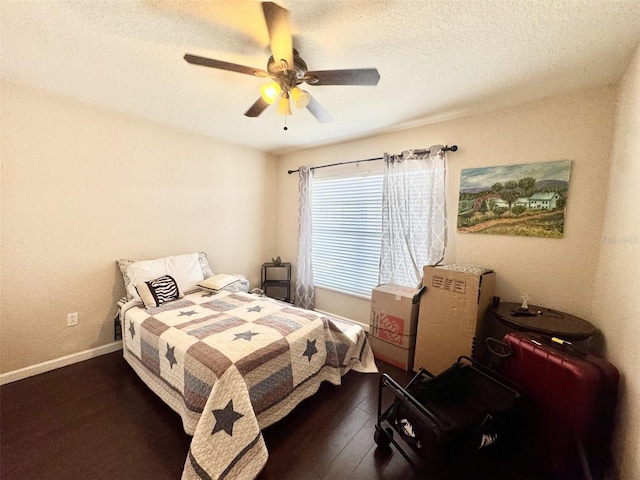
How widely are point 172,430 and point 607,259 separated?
9.81 ft

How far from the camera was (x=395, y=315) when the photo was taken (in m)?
2.29

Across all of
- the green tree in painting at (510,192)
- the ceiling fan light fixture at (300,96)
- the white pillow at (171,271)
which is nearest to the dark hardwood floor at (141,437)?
the white pillow at (171,271)

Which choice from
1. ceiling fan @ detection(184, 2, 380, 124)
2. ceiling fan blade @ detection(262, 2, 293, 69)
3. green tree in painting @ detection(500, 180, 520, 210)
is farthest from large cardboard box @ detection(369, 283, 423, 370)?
ceiling fan blade @ detection(262, 2, 293, 69)

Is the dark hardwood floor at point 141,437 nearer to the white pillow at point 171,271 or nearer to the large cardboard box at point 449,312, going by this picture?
the large cardboard box at point 449,312

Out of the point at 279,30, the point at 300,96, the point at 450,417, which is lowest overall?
the point at 450,417

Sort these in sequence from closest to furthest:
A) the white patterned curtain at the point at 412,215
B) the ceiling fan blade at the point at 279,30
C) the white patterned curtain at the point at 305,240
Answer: the ceiling fan blade at the point at 279,30 < the white patterned curtain at the point at 412,215 < the white patterned curtain at the point at 305,240

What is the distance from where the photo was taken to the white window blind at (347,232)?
9.67 feet

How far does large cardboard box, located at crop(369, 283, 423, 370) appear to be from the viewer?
2.22 meters

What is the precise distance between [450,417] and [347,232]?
2.15 m

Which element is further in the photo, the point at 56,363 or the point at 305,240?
the point at 305,240

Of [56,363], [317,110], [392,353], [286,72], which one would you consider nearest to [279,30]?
[286,72]

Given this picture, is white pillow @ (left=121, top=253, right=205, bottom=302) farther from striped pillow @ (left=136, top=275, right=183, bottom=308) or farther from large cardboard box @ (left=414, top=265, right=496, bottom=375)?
large cardboard box @ (left=414, top=265, right=496, bottom=375)

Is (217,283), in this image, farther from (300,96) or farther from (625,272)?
(625,272)

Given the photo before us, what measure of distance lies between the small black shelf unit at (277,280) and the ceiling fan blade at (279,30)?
2.71 m
